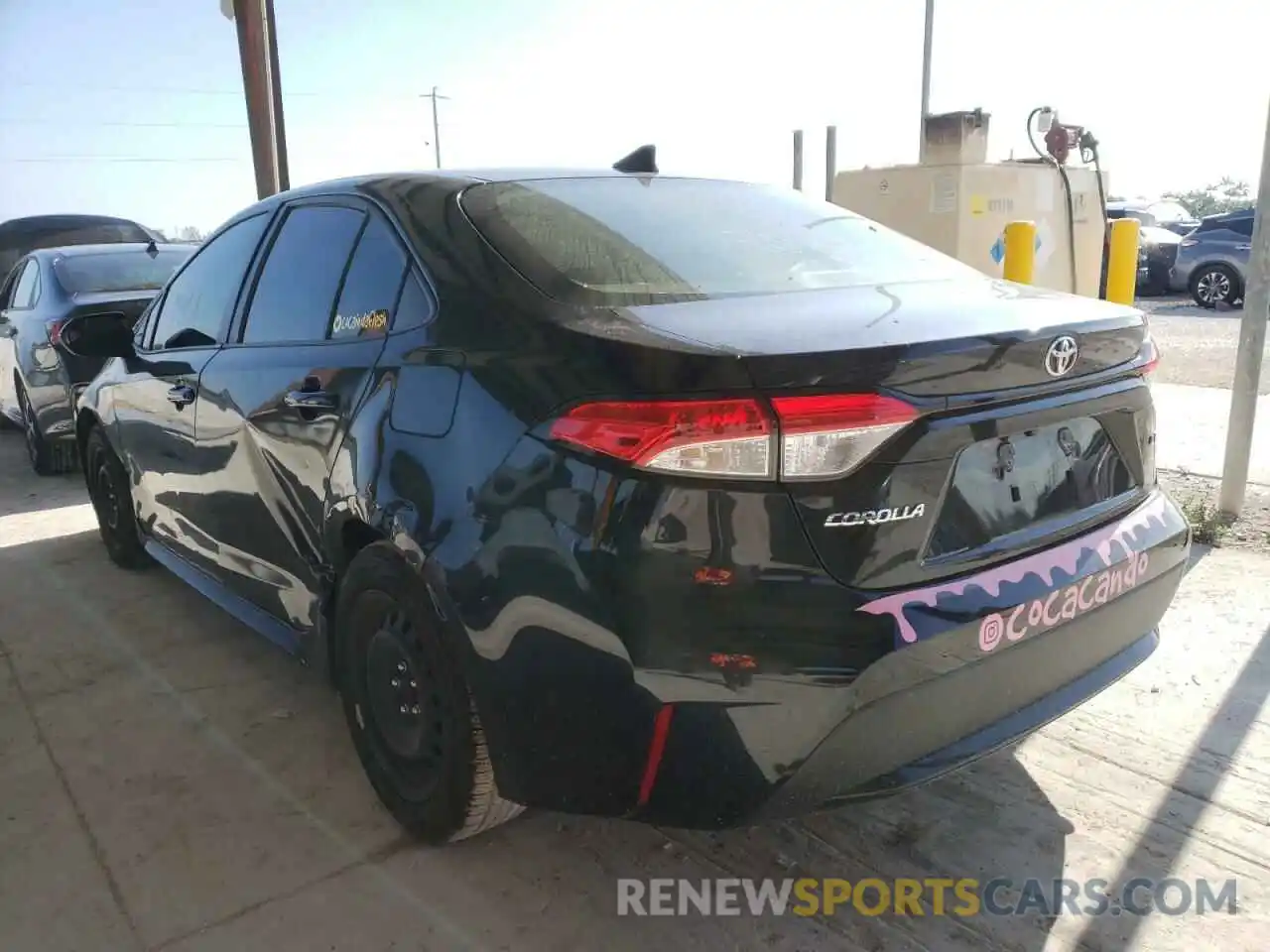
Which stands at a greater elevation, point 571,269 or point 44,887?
point 571,269

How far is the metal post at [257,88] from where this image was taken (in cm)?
923

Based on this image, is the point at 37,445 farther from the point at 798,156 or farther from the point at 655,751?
the point at 798,156

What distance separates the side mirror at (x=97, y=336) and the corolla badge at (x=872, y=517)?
3.20 meters

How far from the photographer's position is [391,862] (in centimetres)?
245

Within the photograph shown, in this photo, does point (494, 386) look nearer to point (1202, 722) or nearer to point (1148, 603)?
point (1148, 603)

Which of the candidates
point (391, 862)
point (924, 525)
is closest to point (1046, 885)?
point (924, 525)

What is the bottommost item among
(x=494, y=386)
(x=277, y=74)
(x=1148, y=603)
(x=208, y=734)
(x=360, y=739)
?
(x=208, y=734)

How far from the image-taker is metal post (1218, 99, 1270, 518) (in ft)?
14.3

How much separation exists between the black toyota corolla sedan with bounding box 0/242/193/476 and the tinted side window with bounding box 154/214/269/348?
8.78 feet

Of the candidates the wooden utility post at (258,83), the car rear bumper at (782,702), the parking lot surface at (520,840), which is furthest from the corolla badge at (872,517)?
the wooden utility post at (258,83)

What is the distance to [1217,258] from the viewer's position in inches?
605

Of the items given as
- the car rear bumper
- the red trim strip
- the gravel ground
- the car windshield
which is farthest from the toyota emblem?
the car windshield

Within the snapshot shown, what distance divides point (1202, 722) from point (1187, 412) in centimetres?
500

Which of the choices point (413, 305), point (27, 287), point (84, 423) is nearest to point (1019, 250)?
point (413, 305)
